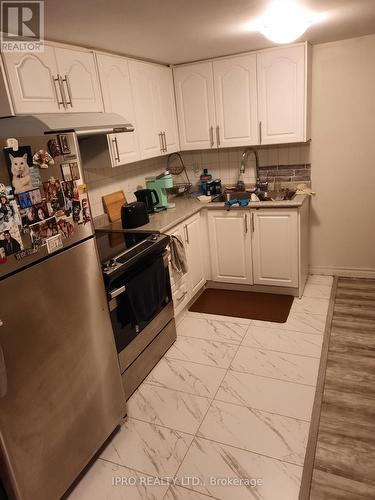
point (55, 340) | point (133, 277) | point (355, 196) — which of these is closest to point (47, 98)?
point (133, 277)

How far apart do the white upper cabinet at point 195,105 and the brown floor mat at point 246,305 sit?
1.46 meters

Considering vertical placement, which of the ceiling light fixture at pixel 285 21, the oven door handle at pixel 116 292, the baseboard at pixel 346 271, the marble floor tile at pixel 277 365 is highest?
the ceiling light fixture at pixel 285 21

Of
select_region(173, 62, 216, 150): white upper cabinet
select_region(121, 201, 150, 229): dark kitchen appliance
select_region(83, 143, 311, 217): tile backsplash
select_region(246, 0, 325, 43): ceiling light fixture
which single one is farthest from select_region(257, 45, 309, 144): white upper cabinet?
select_region(121, 201, 150, 229): dark kitchen appliance

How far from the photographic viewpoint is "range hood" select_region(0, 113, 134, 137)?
5.39ft

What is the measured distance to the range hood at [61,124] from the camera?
5.39 feet

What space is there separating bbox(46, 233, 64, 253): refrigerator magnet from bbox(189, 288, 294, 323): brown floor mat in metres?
1.93

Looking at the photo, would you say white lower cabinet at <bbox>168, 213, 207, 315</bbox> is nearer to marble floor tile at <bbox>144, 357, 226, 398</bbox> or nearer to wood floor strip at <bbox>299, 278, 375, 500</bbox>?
marble floor tile at <bbox>144, 357, 226, 398</bbox>

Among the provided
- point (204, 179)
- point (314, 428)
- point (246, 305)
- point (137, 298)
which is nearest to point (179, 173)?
point (204, 179)

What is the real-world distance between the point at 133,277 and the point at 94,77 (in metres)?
1.40

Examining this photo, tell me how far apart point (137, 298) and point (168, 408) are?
2.26ft

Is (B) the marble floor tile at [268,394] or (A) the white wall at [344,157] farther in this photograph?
(A) the white wall at [344,157]

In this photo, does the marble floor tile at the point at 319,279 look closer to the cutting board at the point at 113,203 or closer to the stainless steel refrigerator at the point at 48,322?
the cutting board at the point at 113,203

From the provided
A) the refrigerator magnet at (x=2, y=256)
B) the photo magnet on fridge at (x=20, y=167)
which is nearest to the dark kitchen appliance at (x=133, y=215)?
the photo magnet on fridge at (x=20, y=167)

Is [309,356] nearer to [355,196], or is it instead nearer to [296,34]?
[355,196]
